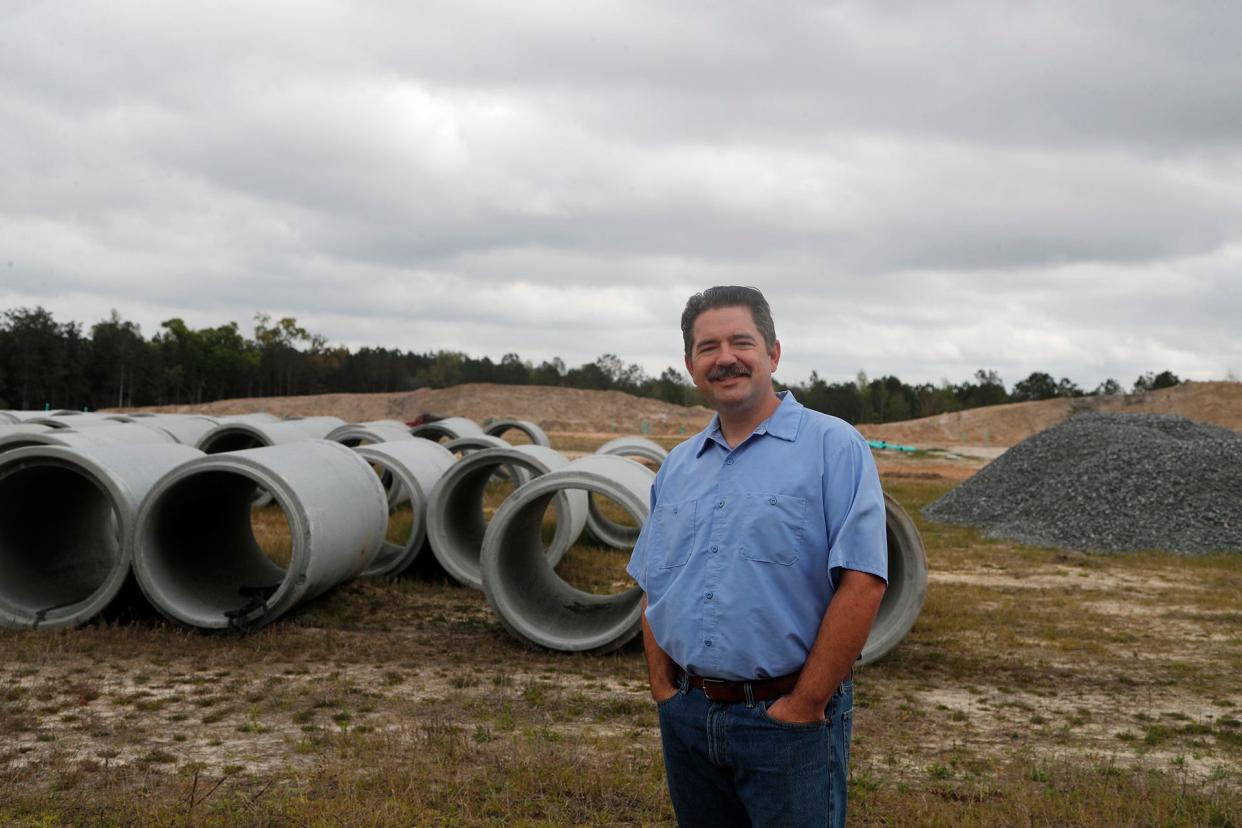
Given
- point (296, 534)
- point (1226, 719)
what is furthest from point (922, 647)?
point (296, 534)

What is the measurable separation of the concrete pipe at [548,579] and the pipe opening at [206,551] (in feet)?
6.01

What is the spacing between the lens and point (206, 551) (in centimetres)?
934

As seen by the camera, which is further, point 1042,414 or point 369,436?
point 1042,414

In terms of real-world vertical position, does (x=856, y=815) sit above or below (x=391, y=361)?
below

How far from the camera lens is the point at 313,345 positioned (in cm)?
9400

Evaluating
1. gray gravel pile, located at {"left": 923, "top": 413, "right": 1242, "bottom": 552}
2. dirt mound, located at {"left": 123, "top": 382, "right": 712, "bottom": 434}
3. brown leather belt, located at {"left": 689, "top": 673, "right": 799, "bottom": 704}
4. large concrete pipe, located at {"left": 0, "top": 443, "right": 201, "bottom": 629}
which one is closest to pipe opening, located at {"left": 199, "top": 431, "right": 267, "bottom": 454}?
large concrete pipe, located at {"left": 0, "top": 443, "right": 201, "bottom": 629}

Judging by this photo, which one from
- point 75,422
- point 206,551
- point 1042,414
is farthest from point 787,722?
point 1042,414

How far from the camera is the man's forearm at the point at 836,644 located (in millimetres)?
2256

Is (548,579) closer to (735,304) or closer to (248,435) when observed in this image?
(735,304)

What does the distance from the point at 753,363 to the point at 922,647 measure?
23.0 feet

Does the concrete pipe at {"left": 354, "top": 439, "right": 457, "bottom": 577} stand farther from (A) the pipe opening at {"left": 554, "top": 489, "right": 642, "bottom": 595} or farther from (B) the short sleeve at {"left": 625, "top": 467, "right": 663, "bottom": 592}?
(B) the short sleeve at {"left": 625, "top": 467, "right": 663, "bottom": 592}

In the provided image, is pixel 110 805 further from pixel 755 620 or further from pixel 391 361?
pixel 391 361

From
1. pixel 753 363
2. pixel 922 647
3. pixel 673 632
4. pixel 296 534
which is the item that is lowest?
pixel 922 647

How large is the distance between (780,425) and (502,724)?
164 inches
